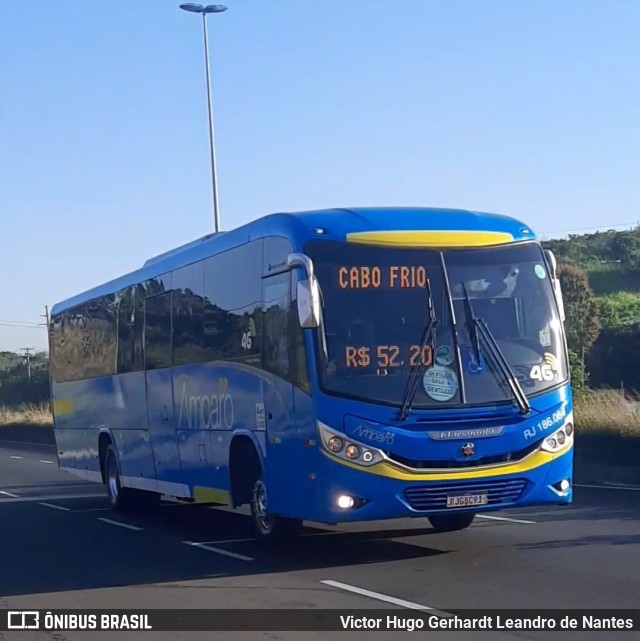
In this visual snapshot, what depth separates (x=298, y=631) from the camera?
8.73 m

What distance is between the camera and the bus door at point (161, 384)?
15.8 m

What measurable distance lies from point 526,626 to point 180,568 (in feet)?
15.1

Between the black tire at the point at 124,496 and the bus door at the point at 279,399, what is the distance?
705 centimetres

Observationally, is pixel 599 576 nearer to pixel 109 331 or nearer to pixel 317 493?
pixel 317 493

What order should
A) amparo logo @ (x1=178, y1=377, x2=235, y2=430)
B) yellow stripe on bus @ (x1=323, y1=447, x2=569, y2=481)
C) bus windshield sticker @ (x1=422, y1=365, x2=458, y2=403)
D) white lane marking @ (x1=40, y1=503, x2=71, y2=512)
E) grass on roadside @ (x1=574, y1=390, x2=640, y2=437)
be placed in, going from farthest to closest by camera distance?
grass on roadside @ (x1=574, y1=390, x2=640, y2=437)
white lane marking @ (x1=40, y1=503, x2=71, y2=512)
amparo logo @ (x1=178, y1=377, x2=235, y2=430)
bus windshield sticker @ (x1=422, y1=365, x2=458, y2=403)
yellow stripe on bus @ (x1=323, y1=447, x2=569, y2=481)

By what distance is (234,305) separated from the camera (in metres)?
13.4

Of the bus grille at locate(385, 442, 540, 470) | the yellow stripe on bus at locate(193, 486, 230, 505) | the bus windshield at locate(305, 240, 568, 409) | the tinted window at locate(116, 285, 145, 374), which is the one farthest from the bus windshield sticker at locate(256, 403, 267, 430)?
the tinted window at locate(116, 285, 145, 374)

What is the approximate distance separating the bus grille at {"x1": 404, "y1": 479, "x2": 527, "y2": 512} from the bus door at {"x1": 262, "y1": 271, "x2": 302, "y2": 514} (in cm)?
117

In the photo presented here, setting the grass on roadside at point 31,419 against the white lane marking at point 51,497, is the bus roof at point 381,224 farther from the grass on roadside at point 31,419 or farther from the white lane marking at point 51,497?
the grass on roadside at point 31,419

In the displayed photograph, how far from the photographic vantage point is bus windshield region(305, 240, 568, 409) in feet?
36.1

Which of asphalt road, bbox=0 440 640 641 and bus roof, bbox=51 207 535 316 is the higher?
bus roof, bbox=51 207 535 316

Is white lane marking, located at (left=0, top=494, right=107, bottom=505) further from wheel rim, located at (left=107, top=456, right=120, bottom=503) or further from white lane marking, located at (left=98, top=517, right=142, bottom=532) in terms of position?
white lane marking, located at (left=98, top=517, right=142, bottom=532)

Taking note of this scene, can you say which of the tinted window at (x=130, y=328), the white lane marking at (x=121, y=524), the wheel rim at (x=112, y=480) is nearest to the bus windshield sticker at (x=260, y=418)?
the white lane marking at (x=121, y=524)

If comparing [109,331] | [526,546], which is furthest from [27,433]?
[526,546]
